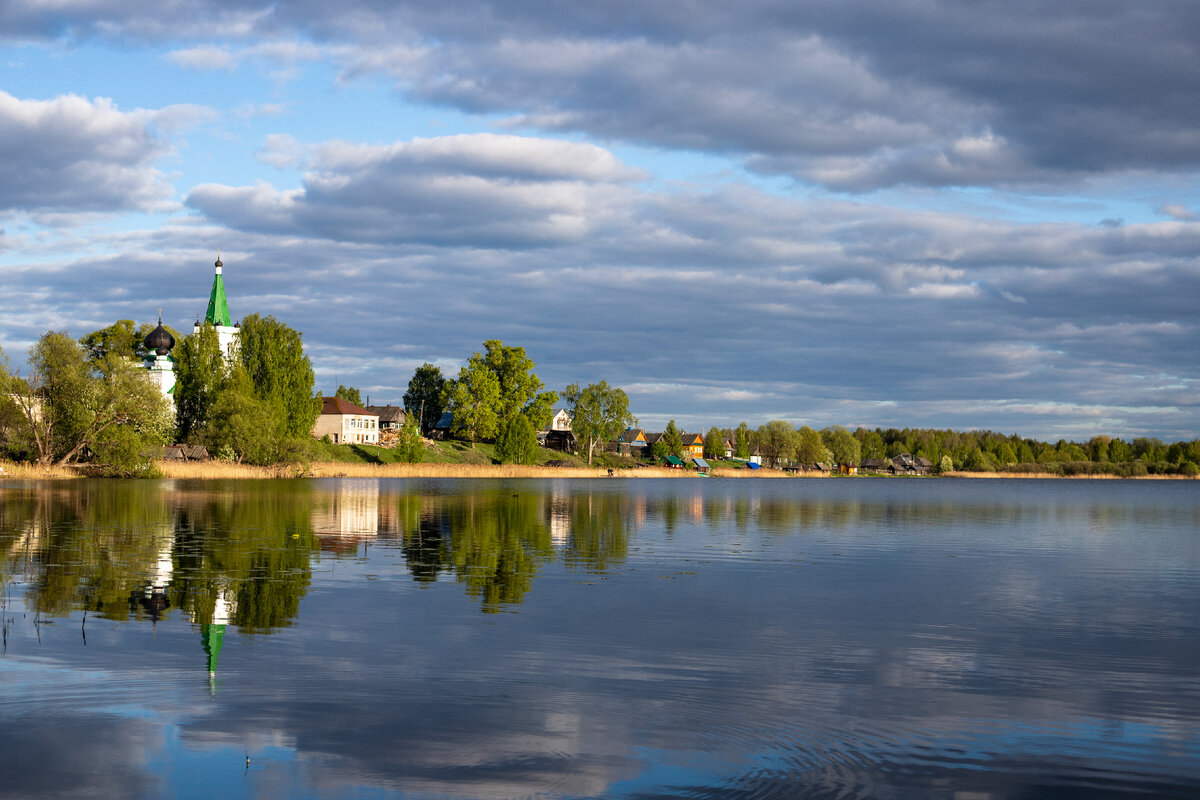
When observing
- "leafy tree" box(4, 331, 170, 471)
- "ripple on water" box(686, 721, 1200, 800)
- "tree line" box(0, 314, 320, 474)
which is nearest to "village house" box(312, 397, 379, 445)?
"tree line" box(0, 314, 320, 474)

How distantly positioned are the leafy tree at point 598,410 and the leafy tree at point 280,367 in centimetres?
7226

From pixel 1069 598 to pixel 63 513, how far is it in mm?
38162

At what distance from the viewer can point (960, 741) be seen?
36.6 ft

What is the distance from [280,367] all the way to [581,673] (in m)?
108

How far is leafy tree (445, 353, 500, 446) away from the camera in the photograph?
15862 cm

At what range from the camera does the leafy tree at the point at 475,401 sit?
159m

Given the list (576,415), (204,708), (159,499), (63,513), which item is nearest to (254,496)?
(159,499)

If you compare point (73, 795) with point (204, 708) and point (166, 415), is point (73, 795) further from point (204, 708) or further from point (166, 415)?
point (166, 415)

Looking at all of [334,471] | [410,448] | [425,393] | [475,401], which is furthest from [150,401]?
[425,393]

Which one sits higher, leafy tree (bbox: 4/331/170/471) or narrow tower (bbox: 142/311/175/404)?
narrow tower (bbox: 142/311/175/404)

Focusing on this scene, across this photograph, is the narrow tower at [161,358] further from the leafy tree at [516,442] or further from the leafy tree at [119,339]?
the leafy tree at [516,442]

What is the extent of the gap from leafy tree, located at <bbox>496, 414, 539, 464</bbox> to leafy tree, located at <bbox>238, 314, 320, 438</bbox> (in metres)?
34.9

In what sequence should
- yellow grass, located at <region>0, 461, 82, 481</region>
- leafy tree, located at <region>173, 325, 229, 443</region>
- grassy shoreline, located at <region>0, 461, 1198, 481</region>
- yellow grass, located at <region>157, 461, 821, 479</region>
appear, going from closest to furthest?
yellow grass, located at <region>0, 461, 82, 481</region> → grassy shoreline, located at <region>0, 461, 1198, 481</region> → yellow grass, located at <region>157, 461, 821, 479</region> → leafy tree, located at <region>173, 325, 229, 443</region>

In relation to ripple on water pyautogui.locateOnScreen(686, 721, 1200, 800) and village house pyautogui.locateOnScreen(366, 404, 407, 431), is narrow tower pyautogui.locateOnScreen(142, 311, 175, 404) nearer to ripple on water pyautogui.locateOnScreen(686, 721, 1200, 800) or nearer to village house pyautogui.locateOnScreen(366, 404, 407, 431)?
village house pyautogui.locateOnScreen(366, 404, 407, 431)
